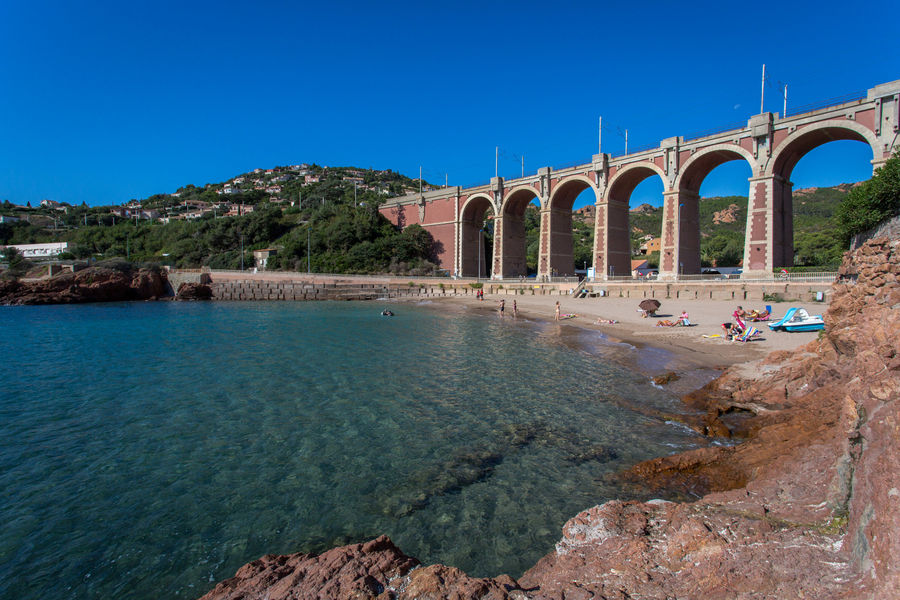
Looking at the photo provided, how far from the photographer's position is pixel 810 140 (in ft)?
96.0

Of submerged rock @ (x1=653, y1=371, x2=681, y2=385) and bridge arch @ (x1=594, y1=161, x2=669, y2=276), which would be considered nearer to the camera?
submerged rock @ (x1=653, y1=371, x2=681, y2=385)

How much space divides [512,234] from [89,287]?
4386 centimetres

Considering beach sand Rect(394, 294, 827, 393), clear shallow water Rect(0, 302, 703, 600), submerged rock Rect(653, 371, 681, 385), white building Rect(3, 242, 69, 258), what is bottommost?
clear shallow water Rect(0, 302, 703, 600)

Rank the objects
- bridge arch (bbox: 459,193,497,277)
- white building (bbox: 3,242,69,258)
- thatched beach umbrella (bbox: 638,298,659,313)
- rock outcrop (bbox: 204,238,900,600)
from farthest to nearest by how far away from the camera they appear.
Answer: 1. white building (bbox: 3,242,69,258)
2. bridge arch (bbox: 459,193,497,277)
3. thatched beach umbrella (bbox: 638,298,659,313)
4. rock outcrop (bbox: 204,238,900,600)

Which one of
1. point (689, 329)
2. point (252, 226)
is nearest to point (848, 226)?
point (689, 329)

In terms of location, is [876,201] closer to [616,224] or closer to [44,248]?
[616,224]

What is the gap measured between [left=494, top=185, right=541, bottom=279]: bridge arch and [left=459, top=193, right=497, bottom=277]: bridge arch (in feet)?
14.3

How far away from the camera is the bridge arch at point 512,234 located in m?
50.0

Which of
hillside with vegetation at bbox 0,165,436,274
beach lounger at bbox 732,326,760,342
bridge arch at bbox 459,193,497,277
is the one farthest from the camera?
hillside with vegetation at bbox 0,165,436,274

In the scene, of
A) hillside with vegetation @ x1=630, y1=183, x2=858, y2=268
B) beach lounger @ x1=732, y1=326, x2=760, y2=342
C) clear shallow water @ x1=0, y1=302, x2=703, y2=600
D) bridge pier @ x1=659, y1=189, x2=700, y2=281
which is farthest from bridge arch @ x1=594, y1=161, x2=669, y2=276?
clear shallow water @ x1=0, y1=302, x2=703, y2=600

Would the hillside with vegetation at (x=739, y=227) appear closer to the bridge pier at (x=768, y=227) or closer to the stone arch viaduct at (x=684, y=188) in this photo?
the bridge pier at (x=768, y=227)

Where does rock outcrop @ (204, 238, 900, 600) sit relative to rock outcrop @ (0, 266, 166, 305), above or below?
below

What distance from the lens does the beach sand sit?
13.0m

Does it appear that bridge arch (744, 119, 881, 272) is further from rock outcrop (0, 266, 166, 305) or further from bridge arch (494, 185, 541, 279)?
rock outcrop (0, 266, 166, 305)
